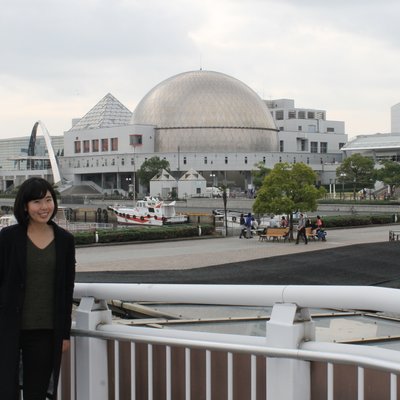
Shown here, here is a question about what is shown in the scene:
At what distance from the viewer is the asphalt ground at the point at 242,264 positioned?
16.8 meters

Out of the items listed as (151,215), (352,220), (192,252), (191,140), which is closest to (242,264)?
(192,252)

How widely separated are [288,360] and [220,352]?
1.29 ft

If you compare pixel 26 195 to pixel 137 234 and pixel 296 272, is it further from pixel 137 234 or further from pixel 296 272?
pixel 137 234

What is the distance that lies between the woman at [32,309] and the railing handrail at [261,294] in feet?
0.66

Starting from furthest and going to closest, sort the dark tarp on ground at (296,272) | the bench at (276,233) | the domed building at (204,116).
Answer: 1. the domed building at (204,116)
2. the bench at (276,233)
3. the dark tarp on ground at (296,272)

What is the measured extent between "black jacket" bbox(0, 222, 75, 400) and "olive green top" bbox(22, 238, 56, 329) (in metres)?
0.03

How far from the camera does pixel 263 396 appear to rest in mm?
3092

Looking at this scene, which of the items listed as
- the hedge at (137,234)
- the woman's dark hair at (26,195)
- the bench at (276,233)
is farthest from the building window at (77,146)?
the woman's dark hair at (26,195)

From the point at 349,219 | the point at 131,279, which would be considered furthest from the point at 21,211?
the point at 349,219

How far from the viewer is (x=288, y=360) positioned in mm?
2959

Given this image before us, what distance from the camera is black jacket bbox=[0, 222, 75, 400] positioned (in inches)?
139

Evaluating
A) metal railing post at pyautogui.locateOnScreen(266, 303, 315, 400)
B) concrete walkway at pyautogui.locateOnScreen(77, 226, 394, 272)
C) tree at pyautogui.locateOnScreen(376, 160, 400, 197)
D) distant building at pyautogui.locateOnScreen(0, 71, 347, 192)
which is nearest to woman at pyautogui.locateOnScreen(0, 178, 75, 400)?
metal railing post at pyautogui.locateOnScreen(266, 303, 315, 400)

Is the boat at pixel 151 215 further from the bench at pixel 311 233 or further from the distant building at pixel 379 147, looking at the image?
the distant building at pixel 379 147

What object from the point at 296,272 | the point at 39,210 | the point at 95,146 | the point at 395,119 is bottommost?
the point at 296,272
